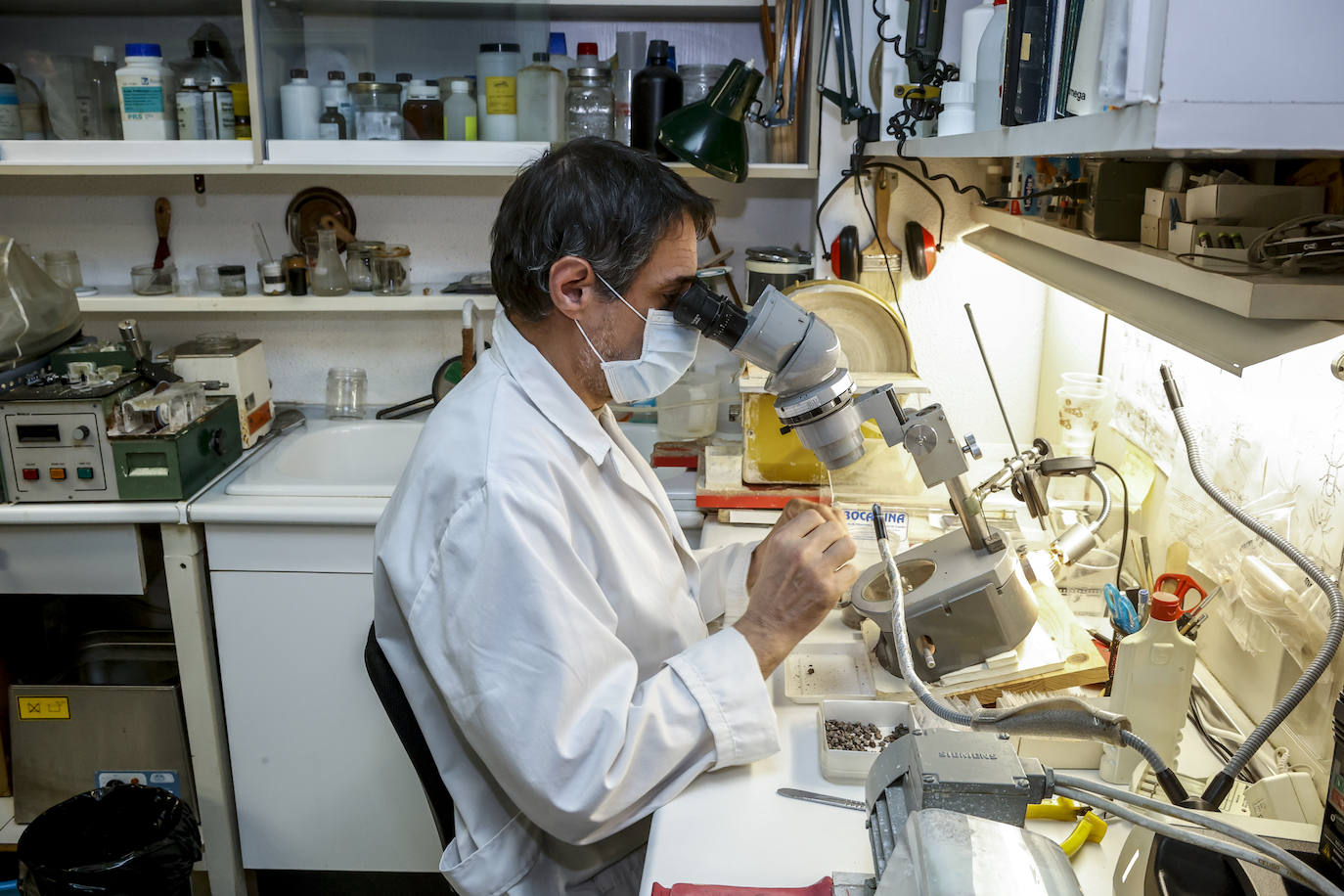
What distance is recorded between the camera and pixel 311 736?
2.30m

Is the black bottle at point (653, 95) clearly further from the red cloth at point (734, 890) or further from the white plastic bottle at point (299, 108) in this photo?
the red cloth at point (734, 890)

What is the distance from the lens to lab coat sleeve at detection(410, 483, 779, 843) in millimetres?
1123

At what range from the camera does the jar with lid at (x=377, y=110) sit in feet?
7.83

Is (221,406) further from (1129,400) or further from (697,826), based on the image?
(1129,400)

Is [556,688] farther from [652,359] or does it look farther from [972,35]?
[972,35]

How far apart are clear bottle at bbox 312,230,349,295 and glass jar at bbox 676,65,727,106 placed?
0.96 m

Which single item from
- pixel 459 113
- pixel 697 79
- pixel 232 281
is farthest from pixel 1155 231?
pixel 232 281

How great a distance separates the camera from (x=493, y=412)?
1281mm

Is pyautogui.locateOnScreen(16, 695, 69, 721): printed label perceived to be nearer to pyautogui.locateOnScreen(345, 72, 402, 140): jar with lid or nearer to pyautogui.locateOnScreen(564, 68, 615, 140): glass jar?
pyautogui.locateOnScreen(345, 72, 402, 140): jar with lid

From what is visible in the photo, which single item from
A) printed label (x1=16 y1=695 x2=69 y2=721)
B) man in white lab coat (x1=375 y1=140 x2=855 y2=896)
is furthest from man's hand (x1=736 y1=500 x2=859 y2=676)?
printed label (x1=16 y1=695 x2=69 y2=721)

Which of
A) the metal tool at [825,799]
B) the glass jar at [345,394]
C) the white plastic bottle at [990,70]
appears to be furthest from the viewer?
the glass jar at [345,394]

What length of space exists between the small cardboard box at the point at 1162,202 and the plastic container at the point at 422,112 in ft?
5.35

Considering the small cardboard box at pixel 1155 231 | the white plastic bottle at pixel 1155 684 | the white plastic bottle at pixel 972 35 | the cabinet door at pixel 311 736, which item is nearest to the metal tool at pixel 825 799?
the white plastic bottle at pixel 1155 684

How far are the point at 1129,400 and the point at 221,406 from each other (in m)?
1.92
